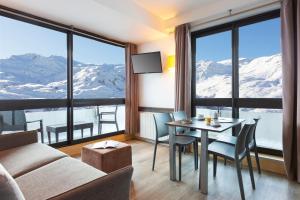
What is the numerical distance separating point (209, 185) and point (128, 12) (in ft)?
9.25

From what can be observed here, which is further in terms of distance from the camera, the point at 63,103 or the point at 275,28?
the point at 63,103

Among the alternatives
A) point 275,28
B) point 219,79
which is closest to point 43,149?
point 219,79

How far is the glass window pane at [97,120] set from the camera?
368 centimetres

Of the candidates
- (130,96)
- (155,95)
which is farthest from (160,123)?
(130,96)

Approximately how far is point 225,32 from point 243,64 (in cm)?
68

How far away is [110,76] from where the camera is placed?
4301 mm

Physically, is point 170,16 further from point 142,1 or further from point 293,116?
point 293,116

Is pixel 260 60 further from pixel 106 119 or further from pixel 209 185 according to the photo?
pixel 106 119

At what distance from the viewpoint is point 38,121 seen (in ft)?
10.4

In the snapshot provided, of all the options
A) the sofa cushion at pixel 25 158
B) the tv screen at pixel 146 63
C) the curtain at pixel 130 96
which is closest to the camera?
the sofa cushion at pixel 25 158

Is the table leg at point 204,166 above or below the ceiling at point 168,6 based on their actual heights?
below

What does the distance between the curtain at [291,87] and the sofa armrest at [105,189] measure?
2.41 meters

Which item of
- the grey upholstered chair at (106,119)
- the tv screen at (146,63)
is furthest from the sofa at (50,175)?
the tv screen at (146,63)

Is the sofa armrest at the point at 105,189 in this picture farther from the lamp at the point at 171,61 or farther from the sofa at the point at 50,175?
the lamp at the point at 171,61
